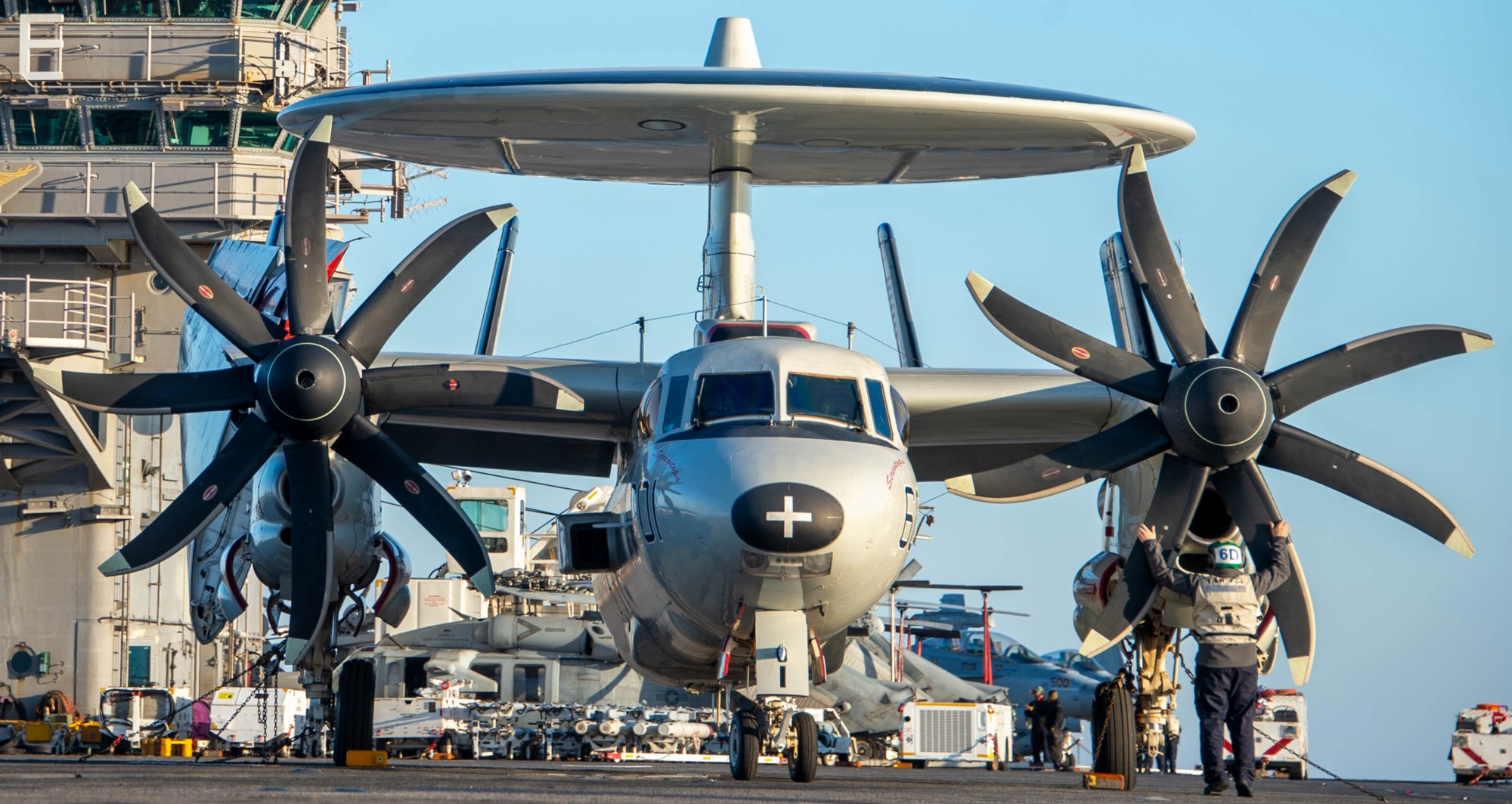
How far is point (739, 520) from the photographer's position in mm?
13352

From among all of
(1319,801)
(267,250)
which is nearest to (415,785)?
(1319,801)

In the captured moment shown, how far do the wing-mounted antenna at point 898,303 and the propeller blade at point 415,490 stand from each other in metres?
8.41

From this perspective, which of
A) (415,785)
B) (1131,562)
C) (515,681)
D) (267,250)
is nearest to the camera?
(415,785)

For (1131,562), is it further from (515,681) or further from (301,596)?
(515,681)

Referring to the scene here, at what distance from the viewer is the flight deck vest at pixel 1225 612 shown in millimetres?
14047

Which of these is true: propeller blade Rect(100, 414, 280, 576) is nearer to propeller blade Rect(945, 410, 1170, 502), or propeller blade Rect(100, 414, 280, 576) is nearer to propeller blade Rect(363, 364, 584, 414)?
propeller blade Rect(363, 364, 584, 414)

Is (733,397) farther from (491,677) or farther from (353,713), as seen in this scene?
(491,677)

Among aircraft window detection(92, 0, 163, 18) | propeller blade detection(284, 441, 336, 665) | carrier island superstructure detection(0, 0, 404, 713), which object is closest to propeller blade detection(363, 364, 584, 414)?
propeller blade detection(284, 441, 336, 665)

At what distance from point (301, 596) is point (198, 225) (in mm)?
23128

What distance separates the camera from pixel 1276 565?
15.4m

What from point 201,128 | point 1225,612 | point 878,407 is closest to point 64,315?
point 201,128

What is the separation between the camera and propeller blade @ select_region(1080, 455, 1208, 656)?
16.8 metres

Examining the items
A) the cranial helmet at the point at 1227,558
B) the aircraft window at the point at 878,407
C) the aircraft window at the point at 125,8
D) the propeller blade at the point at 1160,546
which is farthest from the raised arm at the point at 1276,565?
the aircraft window at the point at 125,8

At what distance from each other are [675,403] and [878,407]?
1799 mm
